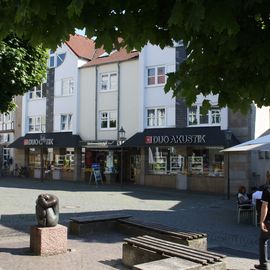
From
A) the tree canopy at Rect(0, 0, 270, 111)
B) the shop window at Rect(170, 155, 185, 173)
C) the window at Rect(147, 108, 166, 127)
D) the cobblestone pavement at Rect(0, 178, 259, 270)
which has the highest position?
the window at Rect(147, 108, 166, 127)

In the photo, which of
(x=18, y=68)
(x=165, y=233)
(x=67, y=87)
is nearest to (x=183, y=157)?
(x=67, y=87)

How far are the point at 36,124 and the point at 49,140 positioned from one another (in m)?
3.37

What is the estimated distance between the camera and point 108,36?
3.78m

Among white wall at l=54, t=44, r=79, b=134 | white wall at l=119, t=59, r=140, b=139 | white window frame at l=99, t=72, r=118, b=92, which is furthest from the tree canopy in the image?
white wall at l=54, t=44, r=79, b=134

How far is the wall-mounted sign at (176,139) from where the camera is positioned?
93.5ft

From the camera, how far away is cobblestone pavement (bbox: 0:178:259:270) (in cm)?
912

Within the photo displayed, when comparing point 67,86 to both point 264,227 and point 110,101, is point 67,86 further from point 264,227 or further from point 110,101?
point 264,227

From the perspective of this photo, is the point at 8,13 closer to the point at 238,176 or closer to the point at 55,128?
the point at 238,176

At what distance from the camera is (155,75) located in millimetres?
32188

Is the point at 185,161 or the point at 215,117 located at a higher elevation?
the point at 215,117

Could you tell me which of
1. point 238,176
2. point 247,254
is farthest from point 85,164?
point 247,254

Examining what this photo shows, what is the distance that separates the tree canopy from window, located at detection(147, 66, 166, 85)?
2725cm

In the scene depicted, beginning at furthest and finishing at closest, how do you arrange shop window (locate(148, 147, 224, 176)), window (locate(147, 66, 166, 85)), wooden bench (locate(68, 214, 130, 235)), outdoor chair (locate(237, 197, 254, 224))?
1. window (locate(147, 66, 166, 85))
2. shop window (locate(148, 147, 224, 176))
3. outdoor chair (locate(237, 197, 254, 224))
4. wooden bench (locate(68, 214, 130, 235))

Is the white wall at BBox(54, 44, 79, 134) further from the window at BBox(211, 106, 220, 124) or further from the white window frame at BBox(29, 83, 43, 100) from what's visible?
the window at BBox(211, 106, 220, 124)
